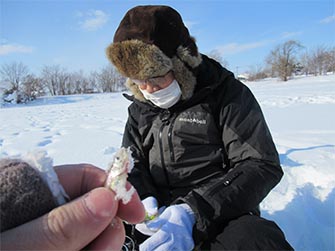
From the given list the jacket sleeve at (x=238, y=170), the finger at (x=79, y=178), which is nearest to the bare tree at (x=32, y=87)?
the jacket sleeve at (x=238, y=170)

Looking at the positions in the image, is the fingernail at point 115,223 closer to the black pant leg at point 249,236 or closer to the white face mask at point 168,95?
the black pant leg at point 249,236

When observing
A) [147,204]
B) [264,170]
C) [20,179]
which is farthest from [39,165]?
[264,170]

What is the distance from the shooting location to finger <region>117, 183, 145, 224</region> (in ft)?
1.99

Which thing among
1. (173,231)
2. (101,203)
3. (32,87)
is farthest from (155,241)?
(32,87)

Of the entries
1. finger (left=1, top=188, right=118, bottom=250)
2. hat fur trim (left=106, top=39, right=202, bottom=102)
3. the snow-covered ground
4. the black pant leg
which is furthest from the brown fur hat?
finger (left=1, top=188, right=118, bottom=250)

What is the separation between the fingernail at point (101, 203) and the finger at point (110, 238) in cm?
6

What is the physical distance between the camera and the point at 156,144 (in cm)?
162

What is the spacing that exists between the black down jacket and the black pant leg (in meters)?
0.05

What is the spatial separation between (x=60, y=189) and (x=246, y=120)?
40.1 inches

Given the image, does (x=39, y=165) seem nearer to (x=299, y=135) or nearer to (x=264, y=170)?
(x=264, y=170)

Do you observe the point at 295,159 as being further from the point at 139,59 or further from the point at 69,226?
the point at 69,226

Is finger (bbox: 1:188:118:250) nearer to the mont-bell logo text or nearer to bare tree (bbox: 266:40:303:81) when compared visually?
the mont-bell logo text

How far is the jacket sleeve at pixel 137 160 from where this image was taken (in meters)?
1.59

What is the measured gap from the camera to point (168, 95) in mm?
1543
